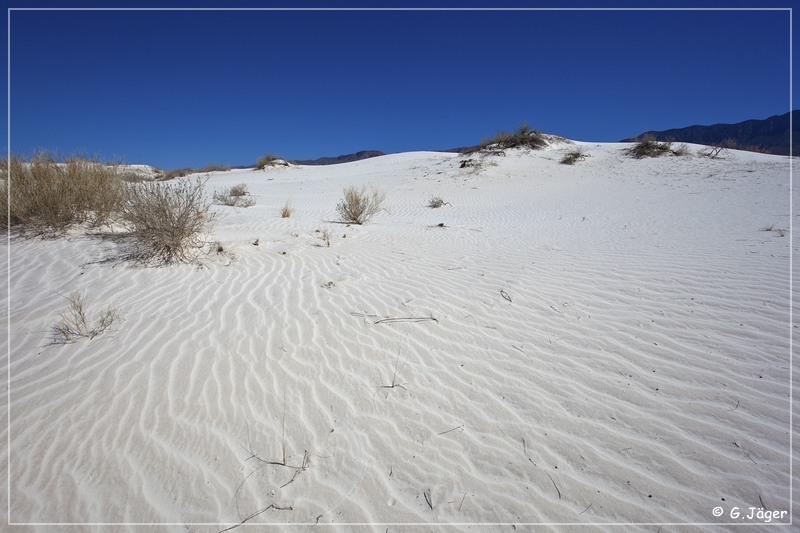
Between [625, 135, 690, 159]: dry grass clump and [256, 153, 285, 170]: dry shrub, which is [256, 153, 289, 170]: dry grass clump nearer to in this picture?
[256, 153, 285, 170]: dry shrub

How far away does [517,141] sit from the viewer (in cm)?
2184

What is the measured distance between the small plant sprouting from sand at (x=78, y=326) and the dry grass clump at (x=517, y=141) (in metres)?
21.2

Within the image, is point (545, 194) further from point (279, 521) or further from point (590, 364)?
point (279, 521)

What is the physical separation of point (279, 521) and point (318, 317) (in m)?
1.84

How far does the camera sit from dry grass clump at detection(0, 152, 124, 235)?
5.24 meters

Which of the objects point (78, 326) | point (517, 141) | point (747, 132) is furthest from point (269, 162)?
point (747, 132)

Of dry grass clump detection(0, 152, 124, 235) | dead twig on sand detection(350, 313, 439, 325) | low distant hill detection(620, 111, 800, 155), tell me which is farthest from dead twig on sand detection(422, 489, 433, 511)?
low distant hill detection(620, 111, 800, 155)

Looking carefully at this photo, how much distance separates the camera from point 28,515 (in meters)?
1.63

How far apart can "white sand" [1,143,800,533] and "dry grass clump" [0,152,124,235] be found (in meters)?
0.72

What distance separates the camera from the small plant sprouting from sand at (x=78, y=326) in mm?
2818

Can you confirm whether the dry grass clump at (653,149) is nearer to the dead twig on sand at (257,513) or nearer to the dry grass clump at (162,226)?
the dry grass clump at (162,226)

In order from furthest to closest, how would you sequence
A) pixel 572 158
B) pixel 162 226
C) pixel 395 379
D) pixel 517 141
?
pixel 517 141 → pixel 572 158 → pixel 162 226 → pixel 395 379

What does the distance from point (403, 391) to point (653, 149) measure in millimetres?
20844

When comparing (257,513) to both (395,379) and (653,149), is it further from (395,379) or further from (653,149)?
(653,149)
